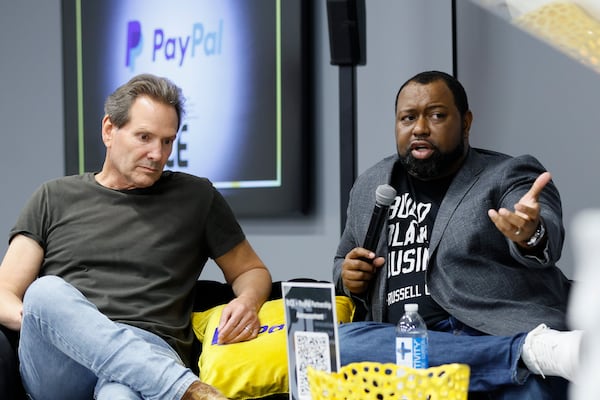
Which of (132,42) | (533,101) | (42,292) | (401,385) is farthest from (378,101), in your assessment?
(401,385)

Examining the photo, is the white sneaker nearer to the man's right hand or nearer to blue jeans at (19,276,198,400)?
the man's right hand

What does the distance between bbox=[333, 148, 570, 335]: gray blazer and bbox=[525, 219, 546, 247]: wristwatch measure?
0.26 feet

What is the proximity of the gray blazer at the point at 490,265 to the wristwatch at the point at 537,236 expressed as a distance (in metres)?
0.08

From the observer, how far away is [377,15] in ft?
9.64

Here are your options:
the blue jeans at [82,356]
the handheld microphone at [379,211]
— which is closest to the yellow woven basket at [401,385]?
the blue jeans at [82,356]

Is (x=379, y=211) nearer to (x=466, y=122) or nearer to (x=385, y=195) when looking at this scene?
(x=385, y=195)

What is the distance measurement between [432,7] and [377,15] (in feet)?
0.71

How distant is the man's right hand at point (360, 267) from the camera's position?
7.05ft

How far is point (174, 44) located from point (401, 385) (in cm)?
235

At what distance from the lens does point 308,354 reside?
5.26ft

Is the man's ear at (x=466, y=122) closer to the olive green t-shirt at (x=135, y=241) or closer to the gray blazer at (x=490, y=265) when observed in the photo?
the gray blazer at (x=490, y=265)

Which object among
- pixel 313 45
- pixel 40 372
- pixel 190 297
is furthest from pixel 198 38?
pixel 40 372

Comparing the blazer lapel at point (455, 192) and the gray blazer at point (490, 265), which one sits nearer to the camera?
the gray blazer at point (490, 265)

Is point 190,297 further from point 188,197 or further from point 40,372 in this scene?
point 40,372
